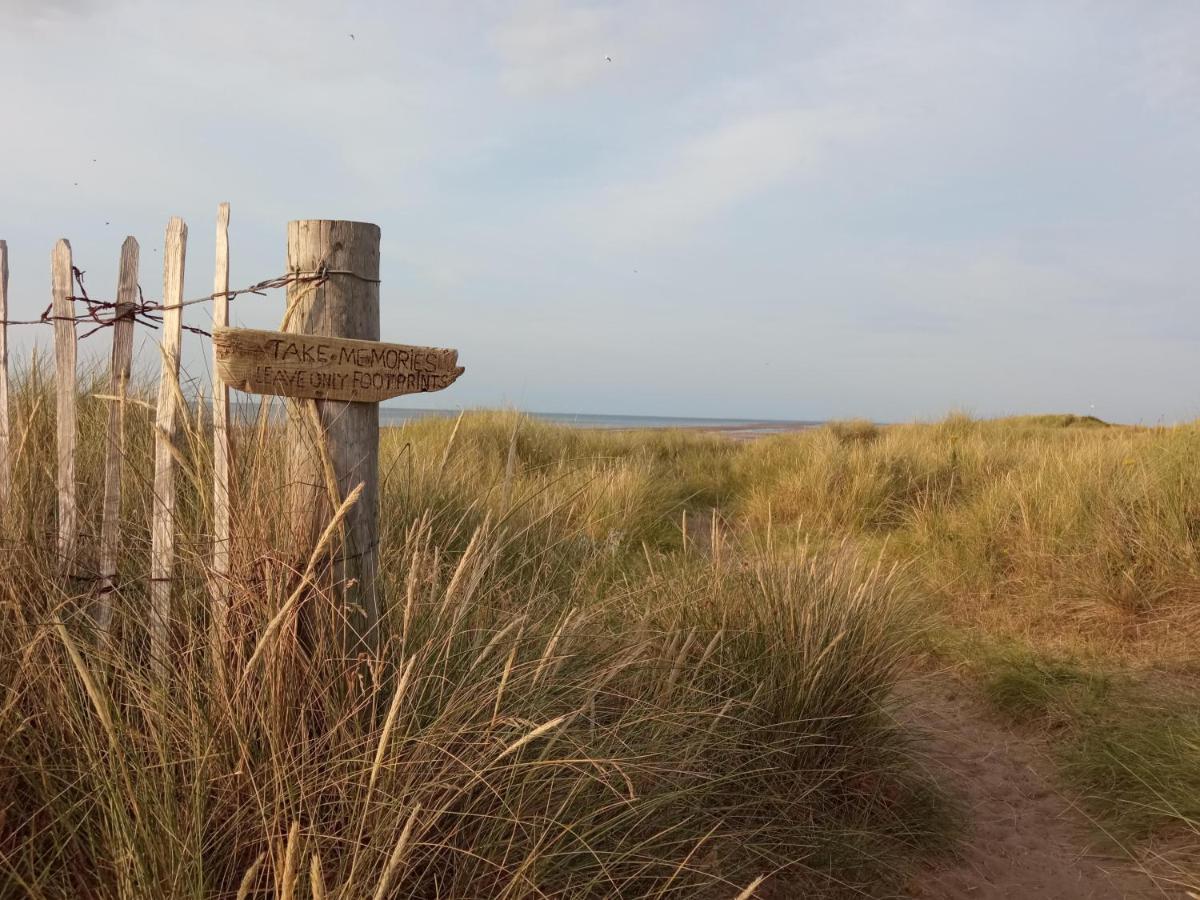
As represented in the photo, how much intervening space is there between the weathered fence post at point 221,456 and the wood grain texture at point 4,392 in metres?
1.32

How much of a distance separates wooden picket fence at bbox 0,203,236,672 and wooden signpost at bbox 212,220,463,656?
14 cm

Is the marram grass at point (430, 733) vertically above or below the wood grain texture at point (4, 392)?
below

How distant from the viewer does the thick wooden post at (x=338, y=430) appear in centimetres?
210

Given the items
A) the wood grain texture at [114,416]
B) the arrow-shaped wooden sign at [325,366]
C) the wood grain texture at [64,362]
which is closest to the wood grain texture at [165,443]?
the wood grain texture at [114,416]

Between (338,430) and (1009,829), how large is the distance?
288 centimetres

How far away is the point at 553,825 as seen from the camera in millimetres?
1897

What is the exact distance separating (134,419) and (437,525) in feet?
5.47

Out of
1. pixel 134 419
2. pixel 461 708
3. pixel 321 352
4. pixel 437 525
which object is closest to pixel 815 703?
pixel 461 708

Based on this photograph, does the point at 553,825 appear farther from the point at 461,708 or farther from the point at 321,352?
the point at 321,352

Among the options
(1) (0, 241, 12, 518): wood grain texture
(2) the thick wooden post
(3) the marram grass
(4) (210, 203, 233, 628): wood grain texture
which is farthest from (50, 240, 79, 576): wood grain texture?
(2) the thick wooden post

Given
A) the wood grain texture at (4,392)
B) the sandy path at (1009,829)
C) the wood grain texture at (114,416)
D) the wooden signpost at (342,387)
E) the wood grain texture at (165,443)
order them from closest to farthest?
the wooden signpost at (342,387) → the wood grain texture at (165,443) → the wood grain texture at (114,416) → the sandy path at (1009,829) → the wood grain texture at (4,392)

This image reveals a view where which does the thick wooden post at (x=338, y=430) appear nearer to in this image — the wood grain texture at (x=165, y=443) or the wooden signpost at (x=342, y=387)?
the wooden signpost at (x=342, y=387)

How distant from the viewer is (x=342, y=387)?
208 cm

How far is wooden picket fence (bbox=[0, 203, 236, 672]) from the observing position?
6.93ft
